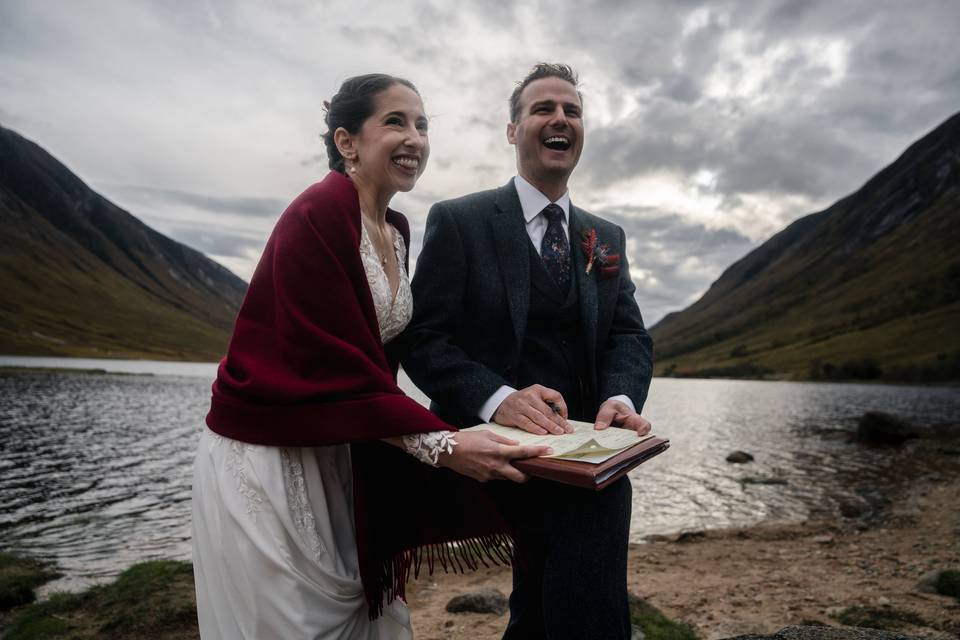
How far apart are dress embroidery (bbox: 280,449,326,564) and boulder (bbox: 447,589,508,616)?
18.7 ft

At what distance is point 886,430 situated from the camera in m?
31.5

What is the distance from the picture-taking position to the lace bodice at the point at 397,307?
265cm

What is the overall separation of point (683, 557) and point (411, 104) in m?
11.8

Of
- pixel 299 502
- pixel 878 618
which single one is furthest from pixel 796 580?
pixel 299 502

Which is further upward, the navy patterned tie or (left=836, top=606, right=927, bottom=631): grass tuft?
the navy patterned tie

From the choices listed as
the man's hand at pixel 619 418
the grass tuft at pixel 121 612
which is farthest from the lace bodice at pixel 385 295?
the grass tuft at pixel 121 612

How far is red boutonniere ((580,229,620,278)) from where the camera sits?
12.6ft

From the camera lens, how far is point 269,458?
2.79 m

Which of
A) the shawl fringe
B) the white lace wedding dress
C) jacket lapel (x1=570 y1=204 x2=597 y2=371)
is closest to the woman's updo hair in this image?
the white lace wedding dress

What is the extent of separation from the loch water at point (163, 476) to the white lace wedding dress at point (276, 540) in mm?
9205

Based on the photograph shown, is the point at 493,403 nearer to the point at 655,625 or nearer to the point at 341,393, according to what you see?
the point at 341,393

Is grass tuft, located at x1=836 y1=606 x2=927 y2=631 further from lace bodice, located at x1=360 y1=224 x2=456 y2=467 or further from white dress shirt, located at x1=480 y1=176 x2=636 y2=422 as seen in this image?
lace bodice, located at x1=360 y1=224 x2=456 y2=467

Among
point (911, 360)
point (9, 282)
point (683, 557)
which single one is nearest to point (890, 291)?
point (911, 360)

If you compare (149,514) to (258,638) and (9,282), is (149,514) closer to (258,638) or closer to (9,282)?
(258,638)
